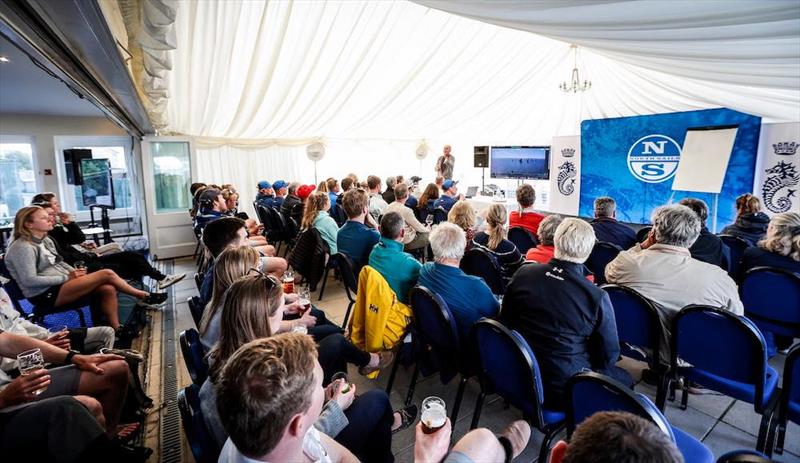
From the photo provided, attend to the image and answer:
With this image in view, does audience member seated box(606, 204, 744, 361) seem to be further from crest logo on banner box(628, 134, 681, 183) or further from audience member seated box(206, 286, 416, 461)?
crest logo on banner box(628, 134, 681, 183)

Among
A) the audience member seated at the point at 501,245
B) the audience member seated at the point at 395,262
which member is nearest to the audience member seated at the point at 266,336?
the audience member seated at the point at 395,262

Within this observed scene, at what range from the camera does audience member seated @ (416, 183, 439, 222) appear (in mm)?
6617

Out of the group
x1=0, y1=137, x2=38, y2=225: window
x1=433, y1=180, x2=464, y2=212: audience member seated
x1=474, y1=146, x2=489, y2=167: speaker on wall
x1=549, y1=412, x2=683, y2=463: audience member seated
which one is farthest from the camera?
x1=474, y1=146, x2=489, y2=167: speaker on wall

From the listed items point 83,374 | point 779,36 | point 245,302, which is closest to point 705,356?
point 779,36

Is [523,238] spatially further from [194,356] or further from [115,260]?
[115,260]

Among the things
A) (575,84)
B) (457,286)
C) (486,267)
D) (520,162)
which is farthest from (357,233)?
(520,162)

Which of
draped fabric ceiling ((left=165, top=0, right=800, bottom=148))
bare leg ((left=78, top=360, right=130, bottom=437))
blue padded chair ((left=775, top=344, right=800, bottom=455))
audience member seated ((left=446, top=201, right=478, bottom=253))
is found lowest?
bare leg ((left=78, top=360, right=130, bottom=437))

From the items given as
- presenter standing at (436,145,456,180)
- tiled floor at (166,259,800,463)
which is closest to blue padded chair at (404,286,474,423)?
tiled floor at (166,259,800,463)

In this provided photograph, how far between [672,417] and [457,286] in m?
1.59

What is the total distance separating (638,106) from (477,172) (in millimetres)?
5114

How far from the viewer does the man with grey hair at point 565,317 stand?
1.89 m

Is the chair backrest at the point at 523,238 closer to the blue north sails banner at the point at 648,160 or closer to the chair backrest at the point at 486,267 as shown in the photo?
the chair backrest at the point at 486,267

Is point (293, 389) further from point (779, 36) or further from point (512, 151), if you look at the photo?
point (512, 151)

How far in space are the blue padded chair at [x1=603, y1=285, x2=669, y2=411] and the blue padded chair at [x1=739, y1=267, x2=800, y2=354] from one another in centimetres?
104
